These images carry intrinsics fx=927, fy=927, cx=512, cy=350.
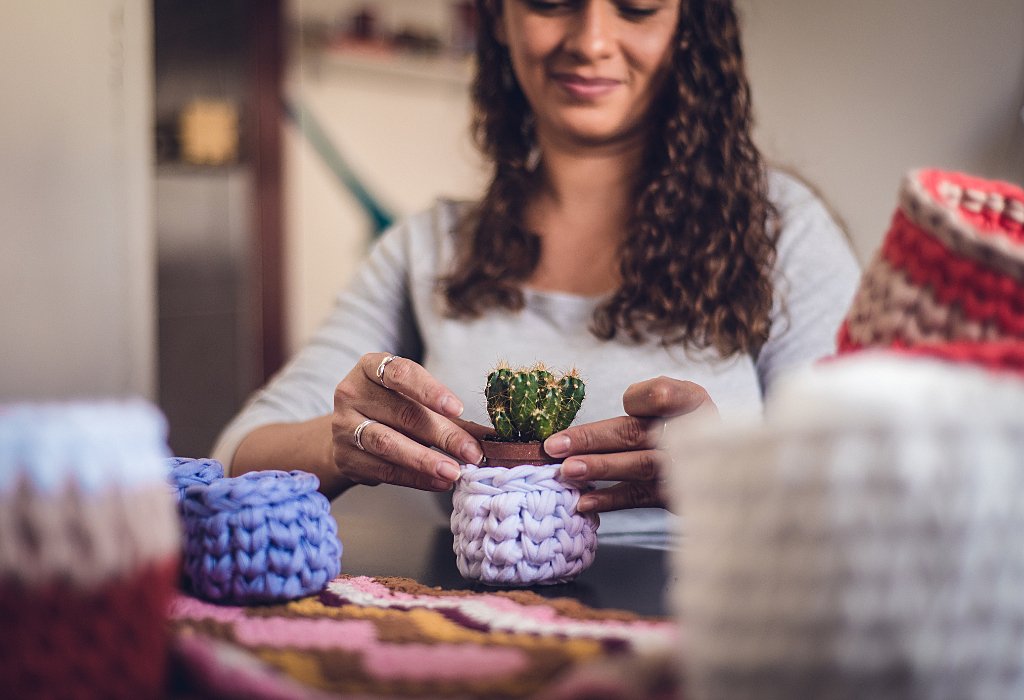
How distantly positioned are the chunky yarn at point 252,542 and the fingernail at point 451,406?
0.56 feet

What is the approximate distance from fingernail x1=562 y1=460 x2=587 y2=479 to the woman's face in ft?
→ 1.69

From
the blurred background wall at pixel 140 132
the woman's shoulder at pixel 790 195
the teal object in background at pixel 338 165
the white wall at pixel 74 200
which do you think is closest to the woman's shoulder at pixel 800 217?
the woman's shoulder at pixel 790 195

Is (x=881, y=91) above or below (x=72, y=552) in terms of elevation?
above

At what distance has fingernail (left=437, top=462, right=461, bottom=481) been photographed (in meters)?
0.59

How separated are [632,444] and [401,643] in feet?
0.96

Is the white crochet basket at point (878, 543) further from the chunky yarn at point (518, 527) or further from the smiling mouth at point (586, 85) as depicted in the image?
the smiling mouth at point (586, 85)

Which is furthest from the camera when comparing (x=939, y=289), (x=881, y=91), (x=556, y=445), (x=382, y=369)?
(x=881, y=91)

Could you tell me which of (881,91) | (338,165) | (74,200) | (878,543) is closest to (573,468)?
(878,543)

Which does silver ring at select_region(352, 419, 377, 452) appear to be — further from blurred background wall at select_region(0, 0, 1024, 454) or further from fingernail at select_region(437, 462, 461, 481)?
blurred background wall at select_region(0, 0, 1024, 454)

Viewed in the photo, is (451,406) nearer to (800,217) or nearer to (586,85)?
(586,85)

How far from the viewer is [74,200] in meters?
1.67

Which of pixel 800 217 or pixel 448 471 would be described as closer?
pixel 448 471

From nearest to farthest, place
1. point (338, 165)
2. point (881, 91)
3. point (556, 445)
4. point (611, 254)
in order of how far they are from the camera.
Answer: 1. point (556, 445)
2. point (611, 254)
3. point (881, 91)
4. point (338, 165)

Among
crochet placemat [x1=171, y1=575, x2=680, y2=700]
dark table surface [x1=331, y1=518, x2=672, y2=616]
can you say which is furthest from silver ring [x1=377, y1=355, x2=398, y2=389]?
crochet placemat [x1=171, y1=575, x2=680, y2=700]
